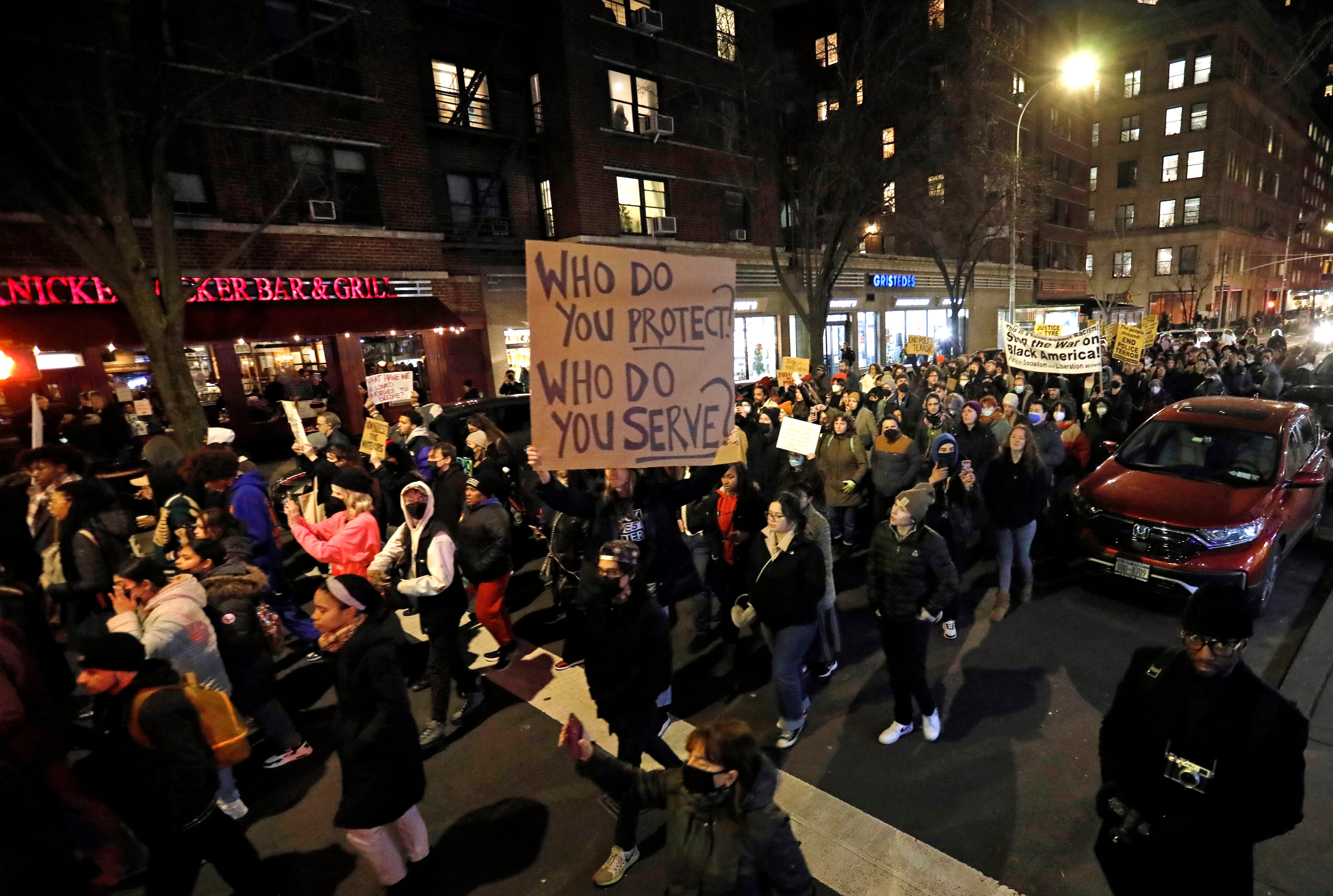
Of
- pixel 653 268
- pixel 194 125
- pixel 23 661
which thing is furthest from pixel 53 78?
pixel 653 268

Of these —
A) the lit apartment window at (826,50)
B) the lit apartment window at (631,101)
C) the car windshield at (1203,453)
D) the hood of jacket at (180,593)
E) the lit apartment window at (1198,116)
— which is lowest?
the car windshield at (1203,453)

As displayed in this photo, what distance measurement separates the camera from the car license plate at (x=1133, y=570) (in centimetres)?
565

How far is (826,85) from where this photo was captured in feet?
92.7

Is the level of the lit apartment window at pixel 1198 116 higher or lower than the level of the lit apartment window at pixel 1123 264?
higher

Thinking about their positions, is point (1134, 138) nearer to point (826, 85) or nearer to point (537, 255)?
point (826, 85)

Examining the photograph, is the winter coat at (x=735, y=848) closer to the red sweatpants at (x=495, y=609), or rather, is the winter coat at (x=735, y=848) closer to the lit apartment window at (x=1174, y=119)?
the red sweatpants at (x=495, y=609)

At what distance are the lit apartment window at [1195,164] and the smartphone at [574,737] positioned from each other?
69.3m

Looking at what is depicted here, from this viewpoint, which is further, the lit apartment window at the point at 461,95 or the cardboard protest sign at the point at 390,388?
the lit apartment window at the point at 461,95

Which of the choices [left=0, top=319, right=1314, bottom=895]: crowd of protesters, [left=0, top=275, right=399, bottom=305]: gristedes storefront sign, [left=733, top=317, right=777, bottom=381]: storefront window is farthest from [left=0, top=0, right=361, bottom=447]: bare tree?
[left=733, top=317, right=777, bottom=381]: storefront window

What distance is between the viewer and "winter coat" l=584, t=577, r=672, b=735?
136 inches

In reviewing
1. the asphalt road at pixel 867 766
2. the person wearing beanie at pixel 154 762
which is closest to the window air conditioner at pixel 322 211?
the asphalt road at pixel 867 766

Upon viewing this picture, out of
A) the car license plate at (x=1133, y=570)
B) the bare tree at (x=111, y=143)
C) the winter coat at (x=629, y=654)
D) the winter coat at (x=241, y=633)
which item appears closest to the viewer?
the winter coat at (x=629, y=654)

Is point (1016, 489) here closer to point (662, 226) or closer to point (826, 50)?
point (662, 226)

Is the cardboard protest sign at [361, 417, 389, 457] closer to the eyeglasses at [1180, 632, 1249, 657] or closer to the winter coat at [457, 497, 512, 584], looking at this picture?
the winter coat at [457, 497, 512, 584]
